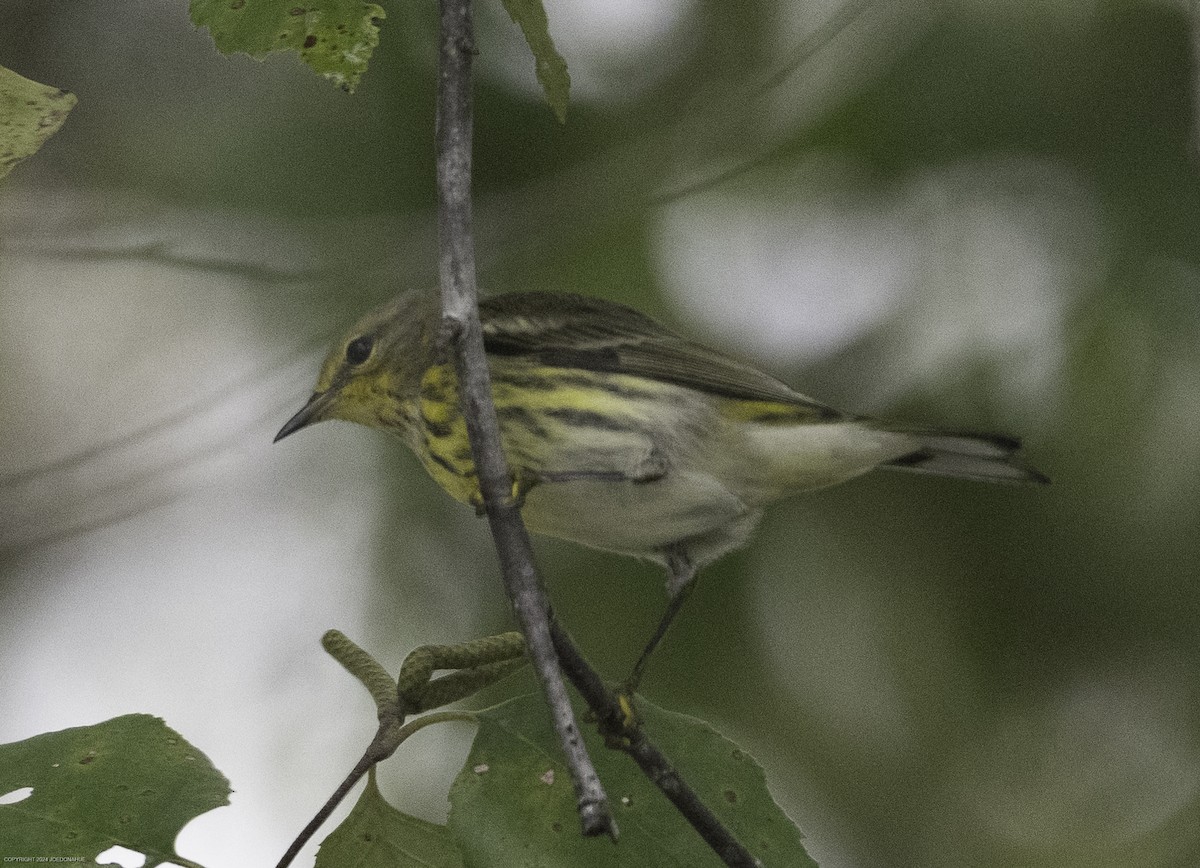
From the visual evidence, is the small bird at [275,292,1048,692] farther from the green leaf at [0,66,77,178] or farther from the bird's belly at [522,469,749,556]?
the green leaf at [0,66,77,178]

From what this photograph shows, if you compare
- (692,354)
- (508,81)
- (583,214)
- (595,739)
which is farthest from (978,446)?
(508,81)

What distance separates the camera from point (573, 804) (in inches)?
63.7

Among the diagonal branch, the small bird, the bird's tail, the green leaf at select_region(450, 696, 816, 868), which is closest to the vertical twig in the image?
the diagonal branch

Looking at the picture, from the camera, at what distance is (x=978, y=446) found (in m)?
2.40

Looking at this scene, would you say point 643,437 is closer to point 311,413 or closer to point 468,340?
point 311,413

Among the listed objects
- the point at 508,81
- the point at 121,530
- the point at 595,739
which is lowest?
the point at 121,530

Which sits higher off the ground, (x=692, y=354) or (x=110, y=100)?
(x=110, y=100)

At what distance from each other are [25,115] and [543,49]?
2.00 feet

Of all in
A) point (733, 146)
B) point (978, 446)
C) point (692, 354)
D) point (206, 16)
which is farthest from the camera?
point (733, 146)

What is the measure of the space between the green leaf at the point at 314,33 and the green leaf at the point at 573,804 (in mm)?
835

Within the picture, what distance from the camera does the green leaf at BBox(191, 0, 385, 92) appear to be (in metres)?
1.58

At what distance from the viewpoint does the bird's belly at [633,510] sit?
2.34 meters

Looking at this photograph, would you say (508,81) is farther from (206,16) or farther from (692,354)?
(206,16)

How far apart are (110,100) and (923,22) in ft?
8.25
